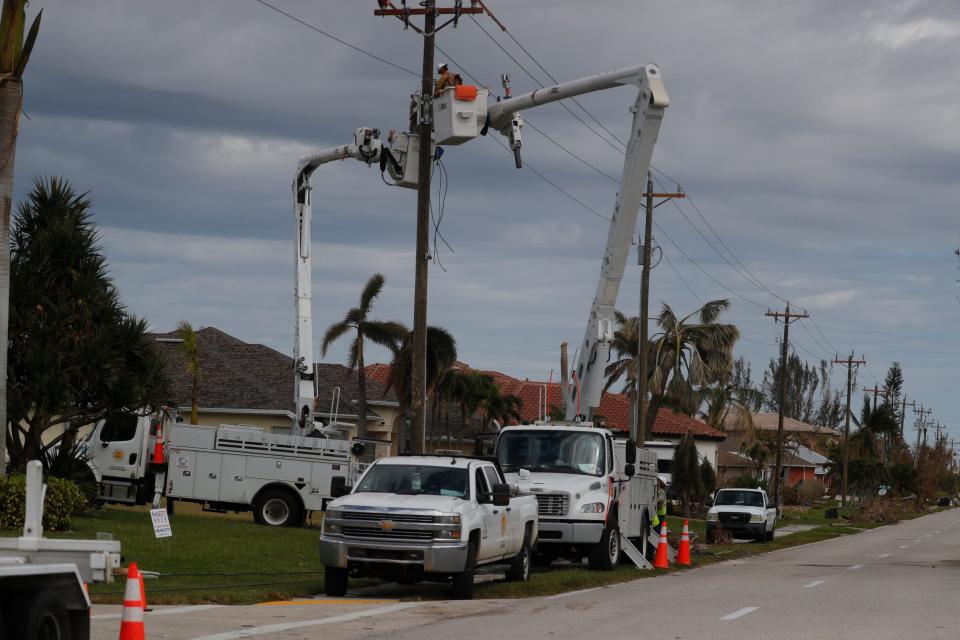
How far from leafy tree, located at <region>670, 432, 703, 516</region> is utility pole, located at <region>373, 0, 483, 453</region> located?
3078 centimetres

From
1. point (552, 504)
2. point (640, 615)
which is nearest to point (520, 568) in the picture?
point (552, 504)

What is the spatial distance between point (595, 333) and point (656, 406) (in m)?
24.9

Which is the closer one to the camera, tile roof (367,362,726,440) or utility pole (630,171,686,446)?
utility pole (630,171,686,446)

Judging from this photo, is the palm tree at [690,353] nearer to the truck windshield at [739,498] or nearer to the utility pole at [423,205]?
the truck windshield at [739,498]

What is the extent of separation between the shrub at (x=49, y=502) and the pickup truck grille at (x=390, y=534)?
6.01 m

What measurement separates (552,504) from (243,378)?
27865 mm

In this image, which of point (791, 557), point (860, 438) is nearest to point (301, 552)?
point (791, 557)

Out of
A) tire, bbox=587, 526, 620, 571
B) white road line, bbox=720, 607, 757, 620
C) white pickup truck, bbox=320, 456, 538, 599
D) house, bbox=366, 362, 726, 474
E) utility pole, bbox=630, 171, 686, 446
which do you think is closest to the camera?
white road line, bbox=720, 607, 757, 620

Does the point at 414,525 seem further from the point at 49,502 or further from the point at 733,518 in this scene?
the point at 733,518

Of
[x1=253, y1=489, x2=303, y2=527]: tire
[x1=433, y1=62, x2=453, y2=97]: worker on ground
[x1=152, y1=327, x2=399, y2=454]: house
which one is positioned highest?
[x1=433, y1=62, x2=453, y2=97]: worker on ground

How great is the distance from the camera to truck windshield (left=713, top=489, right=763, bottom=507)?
141 ft

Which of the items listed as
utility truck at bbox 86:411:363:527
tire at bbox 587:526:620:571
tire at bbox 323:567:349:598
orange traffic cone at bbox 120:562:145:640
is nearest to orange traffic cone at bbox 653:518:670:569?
tire at bbox 587:526:620:571

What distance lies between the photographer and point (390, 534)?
16922mm

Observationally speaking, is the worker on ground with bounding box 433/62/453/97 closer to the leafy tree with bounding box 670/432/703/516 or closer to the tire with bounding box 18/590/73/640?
the tire with bounding box 18/590/73/640
